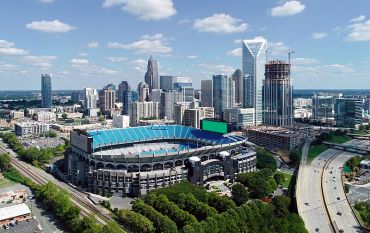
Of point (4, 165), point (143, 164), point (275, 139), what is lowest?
point (4, 165)

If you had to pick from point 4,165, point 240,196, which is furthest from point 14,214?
point 4,165

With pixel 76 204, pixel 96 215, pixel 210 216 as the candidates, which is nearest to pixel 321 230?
pixel 210 216

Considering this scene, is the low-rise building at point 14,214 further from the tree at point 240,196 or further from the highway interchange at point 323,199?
the highway interchange at point 323,199

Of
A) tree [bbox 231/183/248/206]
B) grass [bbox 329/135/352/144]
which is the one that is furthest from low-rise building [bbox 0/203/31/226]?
grass [bbox 329/135/352/144]

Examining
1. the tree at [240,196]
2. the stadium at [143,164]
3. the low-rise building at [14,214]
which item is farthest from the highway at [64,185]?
the tree at [240,196]

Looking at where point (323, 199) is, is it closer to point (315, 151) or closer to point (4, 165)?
point (315, 151)

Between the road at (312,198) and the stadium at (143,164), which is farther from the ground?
the stadium at (143,164)

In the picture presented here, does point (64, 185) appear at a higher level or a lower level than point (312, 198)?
lower
